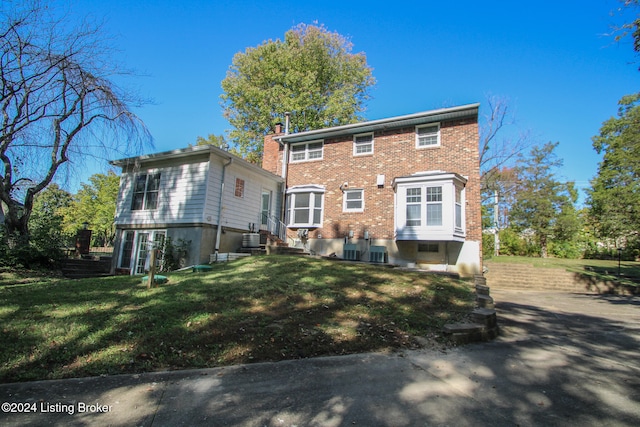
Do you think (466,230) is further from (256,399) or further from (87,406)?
(87,406)

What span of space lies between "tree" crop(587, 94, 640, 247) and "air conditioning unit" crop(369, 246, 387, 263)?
48.8ft

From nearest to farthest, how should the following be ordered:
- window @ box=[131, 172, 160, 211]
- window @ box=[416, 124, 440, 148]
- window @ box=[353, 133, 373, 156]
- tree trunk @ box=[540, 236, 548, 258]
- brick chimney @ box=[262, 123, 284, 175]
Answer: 1. window @ box=[416, 124, 440, 148]
2. window @ box=[131, 172, 160, 211]
3. window @ box=[353, 133, 373, 156]
4. brick chimney @ box=[262, 123, 284, 175]
5. tree trunk @ box=[540, 236, 548, 258]

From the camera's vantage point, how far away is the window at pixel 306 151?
1605 centimetres

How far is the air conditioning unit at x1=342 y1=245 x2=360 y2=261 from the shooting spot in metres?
13.8

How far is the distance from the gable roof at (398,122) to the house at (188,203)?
2816 mm

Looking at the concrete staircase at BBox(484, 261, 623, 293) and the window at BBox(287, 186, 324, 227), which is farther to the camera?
the window at BBox(287, 186, 324, 227)

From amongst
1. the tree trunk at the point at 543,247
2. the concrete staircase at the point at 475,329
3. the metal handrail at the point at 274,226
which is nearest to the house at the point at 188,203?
the metal handrail at the point at 274,226

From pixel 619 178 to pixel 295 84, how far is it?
23.3 meters

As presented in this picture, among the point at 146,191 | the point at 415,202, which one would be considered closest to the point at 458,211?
the point at 415,202

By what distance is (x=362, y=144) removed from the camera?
1500 centimetres

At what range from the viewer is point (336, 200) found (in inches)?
585

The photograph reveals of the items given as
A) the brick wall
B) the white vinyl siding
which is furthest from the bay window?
the white vinyl siding

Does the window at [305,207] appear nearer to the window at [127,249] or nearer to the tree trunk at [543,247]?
the window at [127,249]

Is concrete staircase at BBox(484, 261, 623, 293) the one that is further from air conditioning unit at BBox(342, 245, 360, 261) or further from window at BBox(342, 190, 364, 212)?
window at BBox(342, 190, 364, 212)
